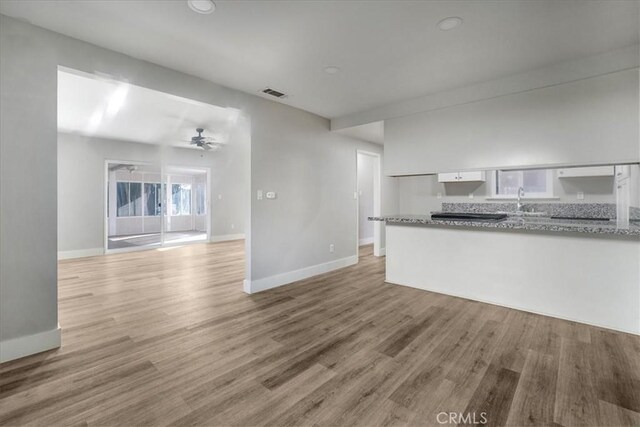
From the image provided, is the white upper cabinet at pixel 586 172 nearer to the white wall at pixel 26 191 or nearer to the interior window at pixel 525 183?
the interior window at pixel 525 183

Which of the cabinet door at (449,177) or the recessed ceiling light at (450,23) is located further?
the cabinet door at (449,177)

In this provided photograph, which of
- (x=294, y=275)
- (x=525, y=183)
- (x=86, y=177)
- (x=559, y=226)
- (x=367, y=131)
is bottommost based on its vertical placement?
(x=294, y=275)

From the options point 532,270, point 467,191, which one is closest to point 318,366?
point 532,270

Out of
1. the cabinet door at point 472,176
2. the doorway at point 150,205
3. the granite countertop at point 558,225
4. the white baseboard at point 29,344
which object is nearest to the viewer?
the white baseboard at point 29,344

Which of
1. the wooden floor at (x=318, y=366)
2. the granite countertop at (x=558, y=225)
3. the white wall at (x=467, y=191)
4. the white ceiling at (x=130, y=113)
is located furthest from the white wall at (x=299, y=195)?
the granite countertop at (x=558, y=225)

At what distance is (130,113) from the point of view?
15.4 ft

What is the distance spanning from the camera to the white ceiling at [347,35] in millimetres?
2045

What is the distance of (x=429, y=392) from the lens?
1.76 m

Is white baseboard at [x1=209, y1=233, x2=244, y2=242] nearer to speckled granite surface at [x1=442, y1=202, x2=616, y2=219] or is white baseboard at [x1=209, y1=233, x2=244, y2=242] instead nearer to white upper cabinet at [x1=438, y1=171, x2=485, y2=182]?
white upper cabinet at [x1=438, y1=171, x2=485, y2=182]

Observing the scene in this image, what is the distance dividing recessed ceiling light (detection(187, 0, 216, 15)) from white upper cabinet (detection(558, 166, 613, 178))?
434 centimetres

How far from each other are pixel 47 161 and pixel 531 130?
4.63 m

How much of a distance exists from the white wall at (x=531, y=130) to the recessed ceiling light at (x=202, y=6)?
280 cm

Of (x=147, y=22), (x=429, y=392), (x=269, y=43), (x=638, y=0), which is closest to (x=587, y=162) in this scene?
(x=638, y=0)

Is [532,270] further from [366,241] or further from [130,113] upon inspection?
[130,113]
